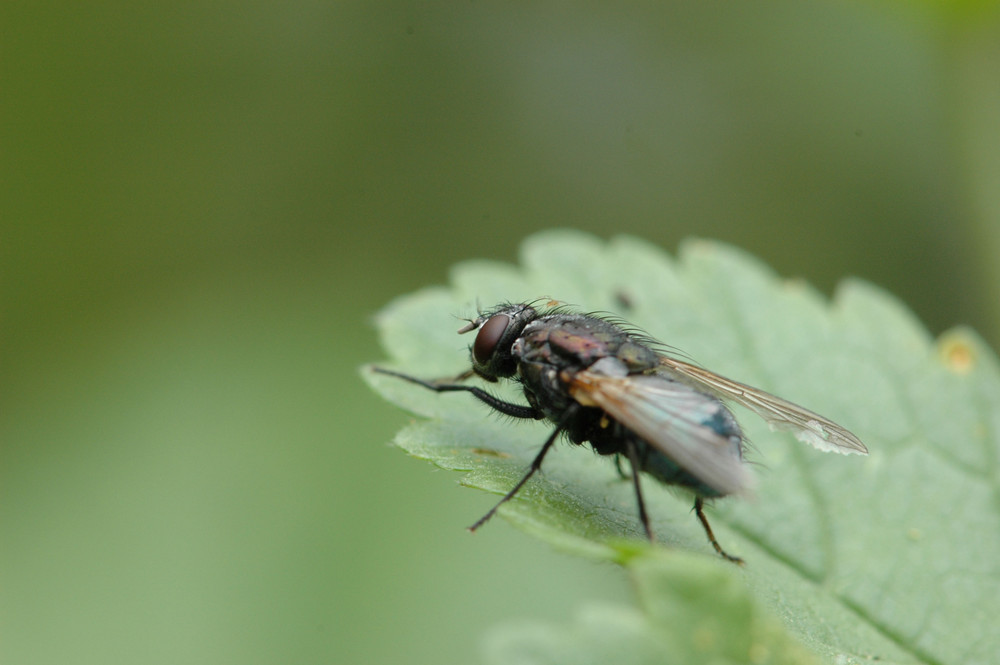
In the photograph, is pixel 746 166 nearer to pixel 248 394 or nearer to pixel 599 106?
pixel 599 106

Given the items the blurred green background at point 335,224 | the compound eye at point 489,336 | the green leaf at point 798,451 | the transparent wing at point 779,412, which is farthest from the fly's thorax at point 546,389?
the blurred green background at point 335,224

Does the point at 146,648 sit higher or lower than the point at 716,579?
lower

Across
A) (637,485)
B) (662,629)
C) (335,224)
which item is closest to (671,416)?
(637,485)

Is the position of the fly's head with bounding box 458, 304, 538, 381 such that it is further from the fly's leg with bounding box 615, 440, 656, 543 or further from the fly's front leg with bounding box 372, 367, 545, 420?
the fly's leg with bounding box 615, 440, 656, 543

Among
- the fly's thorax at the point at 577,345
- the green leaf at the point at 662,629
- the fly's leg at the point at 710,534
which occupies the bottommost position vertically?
the fly's leg at the point at 710,534

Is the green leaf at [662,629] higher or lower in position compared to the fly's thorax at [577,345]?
lower

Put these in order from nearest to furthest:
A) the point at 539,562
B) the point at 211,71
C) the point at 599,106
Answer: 1. the point at 539,562
2. the point at 211,71
3. the point at 599,106

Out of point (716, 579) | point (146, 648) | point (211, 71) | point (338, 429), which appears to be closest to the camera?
point (716, 579)

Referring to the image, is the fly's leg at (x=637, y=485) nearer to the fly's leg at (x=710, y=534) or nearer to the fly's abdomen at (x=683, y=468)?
the fly's abdomen at (x=683, y=468)

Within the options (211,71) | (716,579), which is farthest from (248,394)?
(716,579)
